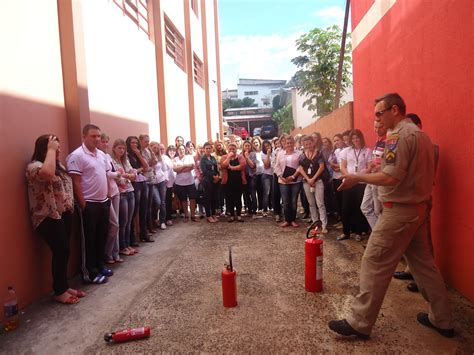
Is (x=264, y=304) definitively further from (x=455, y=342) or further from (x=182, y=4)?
(x=182, y=4)

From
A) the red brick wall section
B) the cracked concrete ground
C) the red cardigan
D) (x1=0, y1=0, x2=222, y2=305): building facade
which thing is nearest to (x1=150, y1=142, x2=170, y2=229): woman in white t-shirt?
(x1=0, y1=0, x2=222, y2=305): building facade

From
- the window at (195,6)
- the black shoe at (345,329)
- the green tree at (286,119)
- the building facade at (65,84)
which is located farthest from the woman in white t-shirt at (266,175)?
the green tree at (286,119)

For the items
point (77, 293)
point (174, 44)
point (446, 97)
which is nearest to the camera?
point (446, 97)

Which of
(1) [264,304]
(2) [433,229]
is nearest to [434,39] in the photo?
(2) [433,229]

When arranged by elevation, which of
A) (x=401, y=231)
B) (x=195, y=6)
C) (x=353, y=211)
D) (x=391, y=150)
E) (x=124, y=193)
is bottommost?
(x=353, y=211)

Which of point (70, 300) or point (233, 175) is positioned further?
point (233, 175)

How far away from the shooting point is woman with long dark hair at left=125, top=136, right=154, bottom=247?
5.84 metres

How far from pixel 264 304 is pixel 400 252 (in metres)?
1.51

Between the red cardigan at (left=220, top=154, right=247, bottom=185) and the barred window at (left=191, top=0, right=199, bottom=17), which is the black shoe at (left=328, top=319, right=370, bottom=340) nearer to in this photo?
the red cardigan at (left=220, top=154, right=247, bottom=185)

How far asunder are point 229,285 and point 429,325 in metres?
1.81

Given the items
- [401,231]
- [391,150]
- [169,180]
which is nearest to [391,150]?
[391,150]

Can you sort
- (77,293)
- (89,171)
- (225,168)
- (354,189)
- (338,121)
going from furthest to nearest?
(338,121) < (225,168) < (354,189) < (89,171) < (77,293)

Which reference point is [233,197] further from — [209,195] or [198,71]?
[198,71]

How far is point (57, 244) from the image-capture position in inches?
Answer: 146
